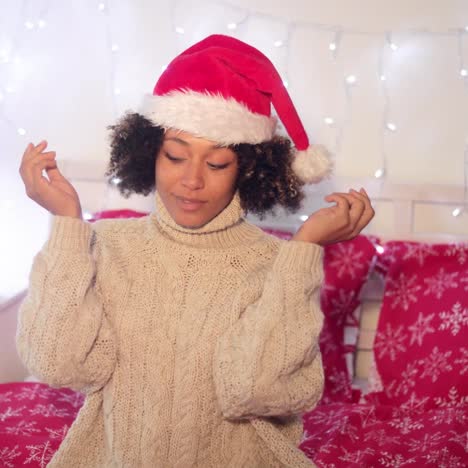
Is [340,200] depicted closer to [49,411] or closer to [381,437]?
[381,437]

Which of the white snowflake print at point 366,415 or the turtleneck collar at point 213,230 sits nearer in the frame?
the turtleneck collar at point 213,230

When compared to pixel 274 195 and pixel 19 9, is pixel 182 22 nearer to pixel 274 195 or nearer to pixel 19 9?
pixel 19 9

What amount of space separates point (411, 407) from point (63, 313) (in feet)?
3.22

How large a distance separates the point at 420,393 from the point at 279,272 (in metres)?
0.78

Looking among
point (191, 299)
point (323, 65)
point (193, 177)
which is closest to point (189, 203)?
point (193, 177)

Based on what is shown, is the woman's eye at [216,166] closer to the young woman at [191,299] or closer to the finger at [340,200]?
the young woman at [191,299]

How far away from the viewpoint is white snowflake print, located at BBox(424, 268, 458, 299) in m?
1.74

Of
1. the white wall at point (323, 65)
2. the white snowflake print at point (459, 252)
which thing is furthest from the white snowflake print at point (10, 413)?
the white snowflake print at point (459, 252)

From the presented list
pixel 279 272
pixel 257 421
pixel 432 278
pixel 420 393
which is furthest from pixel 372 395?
pixel 279 272

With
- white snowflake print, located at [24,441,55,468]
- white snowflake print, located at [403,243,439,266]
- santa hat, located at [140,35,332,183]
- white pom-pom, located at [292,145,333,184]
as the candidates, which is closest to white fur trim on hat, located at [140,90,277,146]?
santa hat, located at [140,35,332,183]

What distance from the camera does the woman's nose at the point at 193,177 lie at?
109 centimetres

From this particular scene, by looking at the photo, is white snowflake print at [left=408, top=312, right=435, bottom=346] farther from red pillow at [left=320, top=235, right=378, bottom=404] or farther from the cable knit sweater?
the cable knit sweater

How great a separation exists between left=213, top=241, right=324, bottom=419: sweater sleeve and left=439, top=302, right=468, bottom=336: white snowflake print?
0.70m

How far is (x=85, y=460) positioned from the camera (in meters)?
1.15
